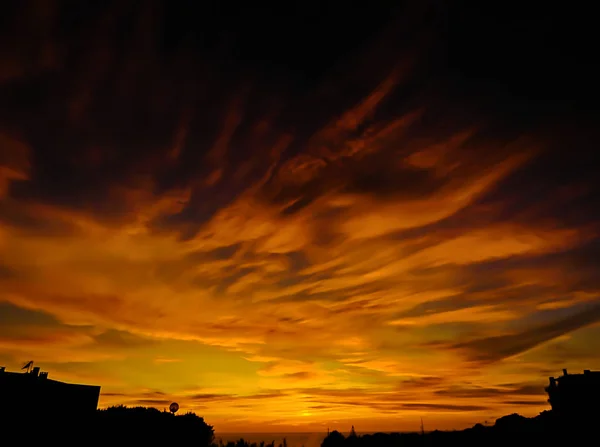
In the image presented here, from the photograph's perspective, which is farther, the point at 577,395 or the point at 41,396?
the point at 577,395

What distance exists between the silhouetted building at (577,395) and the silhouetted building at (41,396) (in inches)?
2096

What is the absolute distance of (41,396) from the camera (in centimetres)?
4122

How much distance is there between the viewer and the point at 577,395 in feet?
151

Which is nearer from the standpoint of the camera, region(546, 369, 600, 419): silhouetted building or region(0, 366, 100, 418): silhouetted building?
region(0, 366, 100, 418): silhouetted building

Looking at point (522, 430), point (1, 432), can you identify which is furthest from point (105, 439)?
point (522, 430)

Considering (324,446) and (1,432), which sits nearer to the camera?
(1,432)

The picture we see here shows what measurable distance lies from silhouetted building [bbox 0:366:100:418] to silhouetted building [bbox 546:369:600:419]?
53241 millimetres

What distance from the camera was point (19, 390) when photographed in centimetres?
4009

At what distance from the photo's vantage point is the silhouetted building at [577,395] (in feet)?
147

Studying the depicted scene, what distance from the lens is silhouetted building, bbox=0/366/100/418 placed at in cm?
3950

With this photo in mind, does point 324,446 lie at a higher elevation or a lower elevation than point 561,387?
lower

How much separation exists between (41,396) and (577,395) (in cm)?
5794

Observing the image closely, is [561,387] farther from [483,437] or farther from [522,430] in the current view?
[483,437]

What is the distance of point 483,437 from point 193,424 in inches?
1383
